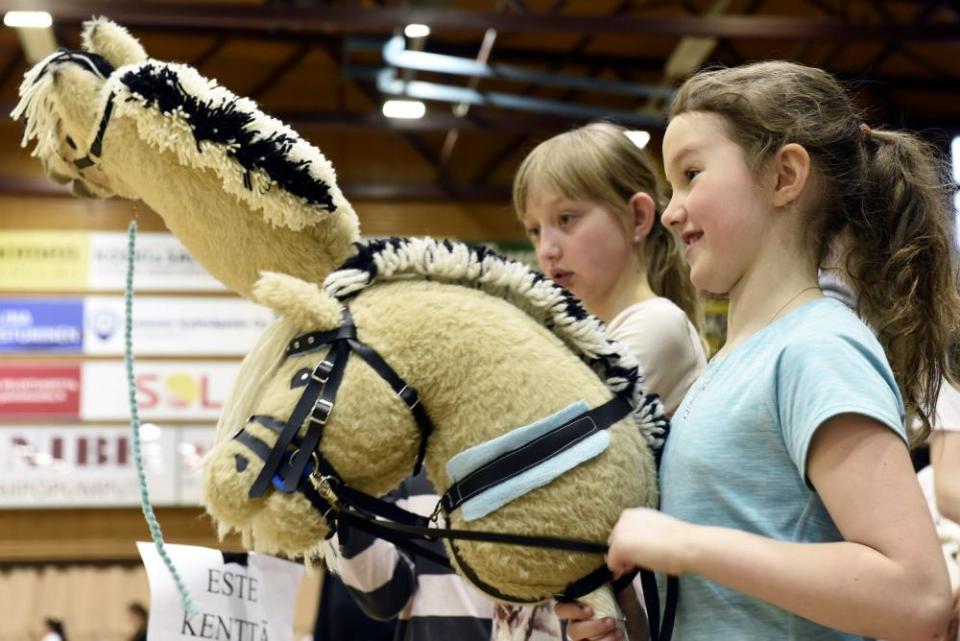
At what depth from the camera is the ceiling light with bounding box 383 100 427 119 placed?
7223mm

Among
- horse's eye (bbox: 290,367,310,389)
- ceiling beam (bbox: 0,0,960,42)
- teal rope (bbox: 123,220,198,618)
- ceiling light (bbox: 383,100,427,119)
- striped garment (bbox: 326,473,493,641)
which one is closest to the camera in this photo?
horse's eye (bbox: 290,367,310,389)

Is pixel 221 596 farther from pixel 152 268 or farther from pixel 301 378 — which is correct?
pixel 152 268

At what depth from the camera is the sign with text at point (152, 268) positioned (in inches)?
303

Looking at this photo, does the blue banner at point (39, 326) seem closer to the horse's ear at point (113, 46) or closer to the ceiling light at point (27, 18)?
the ceiling light at point (27, 18)

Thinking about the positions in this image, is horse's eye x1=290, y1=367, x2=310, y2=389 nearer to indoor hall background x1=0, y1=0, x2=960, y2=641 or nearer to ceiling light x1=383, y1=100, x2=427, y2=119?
indoor hall background x1=0, y1=0, x2=960, y2=641

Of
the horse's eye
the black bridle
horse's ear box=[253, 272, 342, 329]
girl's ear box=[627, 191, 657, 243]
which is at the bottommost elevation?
the black bridle

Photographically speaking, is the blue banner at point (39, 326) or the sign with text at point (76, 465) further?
the blue banner at point (39, 326)

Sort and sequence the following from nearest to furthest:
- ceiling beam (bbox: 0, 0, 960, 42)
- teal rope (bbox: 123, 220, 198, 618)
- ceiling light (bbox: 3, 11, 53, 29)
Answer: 1. teal rope (bbox: 123, 220, 198, 618)
2. ceiling light (bbox: 3, 11, 53, 29)
3. ceiling beam (bbox: 0, 0, 960, 42)

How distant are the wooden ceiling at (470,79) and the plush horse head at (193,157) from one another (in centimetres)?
570

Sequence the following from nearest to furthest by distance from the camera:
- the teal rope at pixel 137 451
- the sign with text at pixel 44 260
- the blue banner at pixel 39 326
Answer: the teal rope at pixel 137 451 → the blue banner at pixel 39 326 → the sign with text at pixel 44 260

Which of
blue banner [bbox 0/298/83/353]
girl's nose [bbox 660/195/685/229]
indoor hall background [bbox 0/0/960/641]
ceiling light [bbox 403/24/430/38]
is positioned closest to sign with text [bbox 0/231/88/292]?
indoor hall background [bbox 0/0/960/641]

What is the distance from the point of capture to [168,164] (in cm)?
123

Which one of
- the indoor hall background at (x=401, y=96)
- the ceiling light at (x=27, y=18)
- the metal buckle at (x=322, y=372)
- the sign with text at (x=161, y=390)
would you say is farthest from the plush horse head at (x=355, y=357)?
the sign with text at (x=161, y=390)

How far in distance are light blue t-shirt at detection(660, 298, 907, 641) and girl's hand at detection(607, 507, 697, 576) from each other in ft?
0.19
